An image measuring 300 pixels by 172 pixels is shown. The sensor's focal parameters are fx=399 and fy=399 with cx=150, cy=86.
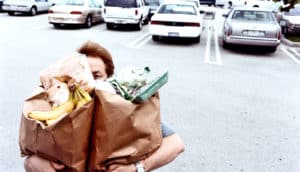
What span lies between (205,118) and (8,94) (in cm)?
348

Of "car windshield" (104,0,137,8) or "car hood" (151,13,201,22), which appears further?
"car windshield" (104,0,137,8)

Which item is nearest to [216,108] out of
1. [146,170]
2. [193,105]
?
[193,105]

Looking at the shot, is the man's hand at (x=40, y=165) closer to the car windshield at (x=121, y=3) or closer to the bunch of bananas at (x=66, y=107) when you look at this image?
the bunch of bananas at (x=66, y=107)

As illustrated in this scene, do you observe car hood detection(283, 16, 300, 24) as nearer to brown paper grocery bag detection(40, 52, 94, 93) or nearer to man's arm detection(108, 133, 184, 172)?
man's arm detection(108, 133, 184, 172)

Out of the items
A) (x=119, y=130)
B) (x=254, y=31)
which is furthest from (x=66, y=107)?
(x=254, y=31)

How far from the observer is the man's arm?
1.80 m

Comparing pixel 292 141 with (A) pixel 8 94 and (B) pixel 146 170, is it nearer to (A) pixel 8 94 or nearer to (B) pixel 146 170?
(B) pixel 146 170

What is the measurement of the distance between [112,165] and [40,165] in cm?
33

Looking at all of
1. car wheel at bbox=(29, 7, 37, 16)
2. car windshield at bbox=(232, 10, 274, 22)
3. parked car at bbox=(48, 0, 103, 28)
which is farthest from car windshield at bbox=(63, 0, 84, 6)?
car windshield at bbox=(232, 10, 274, 22)

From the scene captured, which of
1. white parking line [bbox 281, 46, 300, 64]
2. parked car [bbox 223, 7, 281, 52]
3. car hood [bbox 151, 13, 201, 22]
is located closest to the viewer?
white parking line [bbox 281, 46, 300, 64]

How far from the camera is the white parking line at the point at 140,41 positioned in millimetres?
14266

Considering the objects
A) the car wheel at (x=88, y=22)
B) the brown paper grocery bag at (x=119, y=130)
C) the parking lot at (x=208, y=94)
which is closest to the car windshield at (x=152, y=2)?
the car wheel at (x=88, y=22)

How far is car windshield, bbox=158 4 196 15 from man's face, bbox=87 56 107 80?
43.5ft

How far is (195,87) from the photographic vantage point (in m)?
8.30
